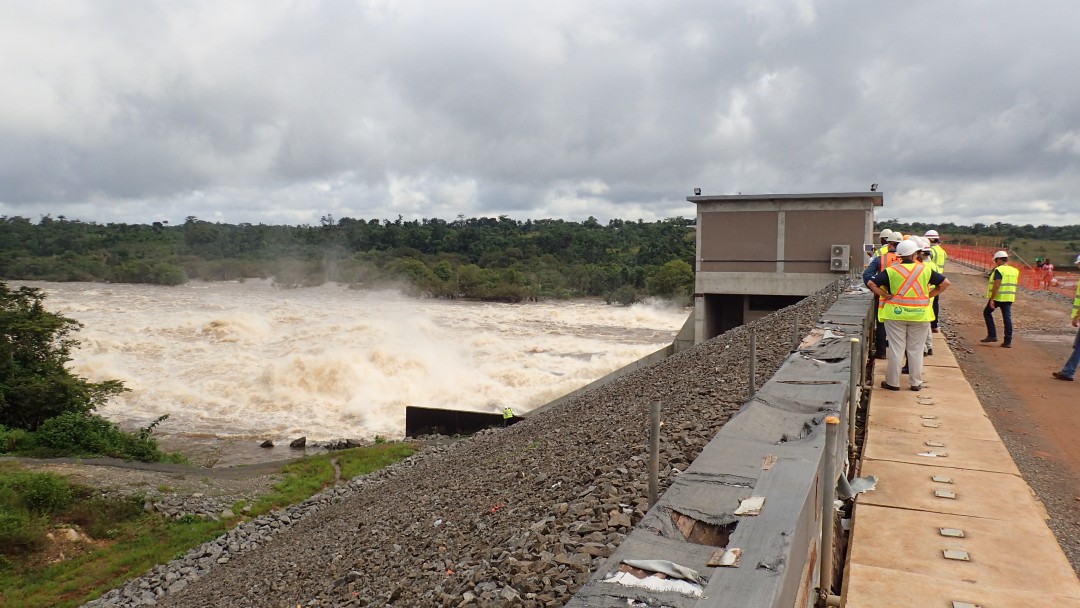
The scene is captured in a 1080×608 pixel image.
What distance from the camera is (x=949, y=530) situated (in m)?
3.92

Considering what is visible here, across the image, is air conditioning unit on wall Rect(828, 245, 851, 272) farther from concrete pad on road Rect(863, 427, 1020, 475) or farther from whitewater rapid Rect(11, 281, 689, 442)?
concrete pad on road Rect(863, 427, 1020, 475)

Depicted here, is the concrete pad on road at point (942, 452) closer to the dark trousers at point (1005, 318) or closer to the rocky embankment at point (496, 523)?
the rocky embankment at point (496, 523)

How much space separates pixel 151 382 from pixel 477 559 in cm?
3003

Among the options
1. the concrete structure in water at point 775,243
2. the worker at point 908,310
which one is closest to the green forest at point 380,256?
the concrete structure in water at point 775,243

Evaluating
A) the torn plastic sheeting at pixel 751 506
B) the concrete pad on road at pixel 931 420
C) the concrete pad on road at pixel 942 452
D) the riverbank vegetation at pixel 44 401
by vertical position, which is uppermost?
the torn plastic sheeting at pixel 751 506

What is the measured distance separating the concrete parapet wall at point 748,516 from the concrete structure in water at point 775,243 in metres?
20.2

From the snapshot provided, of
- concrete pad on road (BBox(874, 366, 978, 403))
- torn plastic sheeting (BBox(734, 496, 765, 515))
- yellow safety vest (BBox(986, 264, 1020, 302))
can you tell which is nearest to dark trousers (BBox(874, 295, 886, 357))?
concrete pad on road (BBox(874, 366, 978, 403))

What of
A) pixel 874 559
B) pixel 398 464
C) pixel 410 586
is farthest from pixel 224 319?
pixel 874 559

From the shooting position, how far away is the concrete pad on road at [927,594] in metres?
3.16

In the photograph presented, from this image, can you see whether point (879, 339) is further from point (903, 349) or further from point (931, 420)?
point (931, 420)

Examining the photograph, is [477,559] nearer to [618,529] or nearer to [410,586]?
[410,586]

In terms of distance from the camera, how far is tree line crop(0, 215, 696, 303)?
64.5 m

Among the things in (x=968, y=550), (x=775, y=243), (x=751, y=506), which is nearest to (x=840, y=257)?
(x=775, y=243)

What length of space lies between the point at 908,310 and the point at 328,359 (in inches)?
1019
